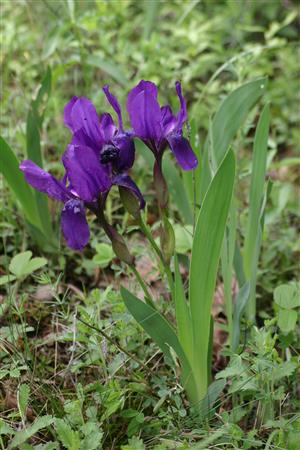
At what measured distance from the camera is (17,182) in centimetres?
163

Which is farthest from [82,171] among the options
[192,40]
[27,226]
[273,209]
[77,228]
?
[192,40]

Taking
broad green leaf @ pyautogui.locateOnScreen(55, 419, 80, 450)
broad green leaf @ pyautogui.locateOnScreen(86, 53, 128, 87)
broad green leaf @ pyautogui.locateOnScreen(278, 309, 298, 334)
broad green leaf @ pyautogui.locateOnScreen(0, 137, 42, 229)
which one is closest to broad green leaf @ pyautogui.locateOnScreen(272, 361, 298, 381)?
broad green leaf @ pyautogui.locateOnScreen(278, 309, 298, 334)

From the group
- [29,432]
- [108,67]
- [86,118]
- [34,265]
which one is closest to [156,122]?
[86,118]

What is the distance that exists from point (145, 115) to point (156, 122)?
0.03 meters

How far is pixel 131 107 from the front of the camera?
1.11 meters

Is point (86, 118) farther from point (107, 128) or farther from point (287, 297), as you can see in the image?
point (287, 297)

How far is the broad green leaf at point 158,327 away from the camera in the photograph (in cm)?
116

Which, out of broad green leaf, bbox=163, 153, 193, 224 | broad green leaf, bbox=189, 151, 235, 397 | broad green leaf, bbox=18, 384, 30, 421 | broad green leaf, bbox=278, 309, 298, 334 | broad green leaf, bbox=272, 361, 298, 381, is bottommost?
broad green leaf, bbox=272, 361, 298, 381

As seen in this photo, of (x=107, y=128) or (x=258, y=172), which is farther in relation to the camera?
(x=258, y=172)

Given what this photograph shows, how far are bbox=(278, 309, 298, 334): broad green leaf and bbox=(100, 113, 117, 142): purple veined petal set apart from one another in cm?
54

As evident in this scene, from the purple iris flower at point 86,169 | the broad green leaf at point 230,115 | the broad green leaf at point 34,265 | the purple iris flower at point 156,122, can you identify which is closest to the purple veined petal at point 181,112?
the purple iris flower at point 156,122

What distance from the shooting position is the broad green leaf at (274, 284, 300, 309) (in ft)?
4.34

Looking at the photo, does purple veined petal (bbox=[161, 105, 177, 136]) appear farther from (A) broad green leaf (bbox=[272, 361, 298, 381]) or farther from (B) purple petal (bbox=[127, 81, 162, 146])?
(A) broad green leaf (bbox=[272, 361, 298, 381])

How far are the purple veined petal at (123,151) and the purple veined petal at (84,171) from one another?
45mm
